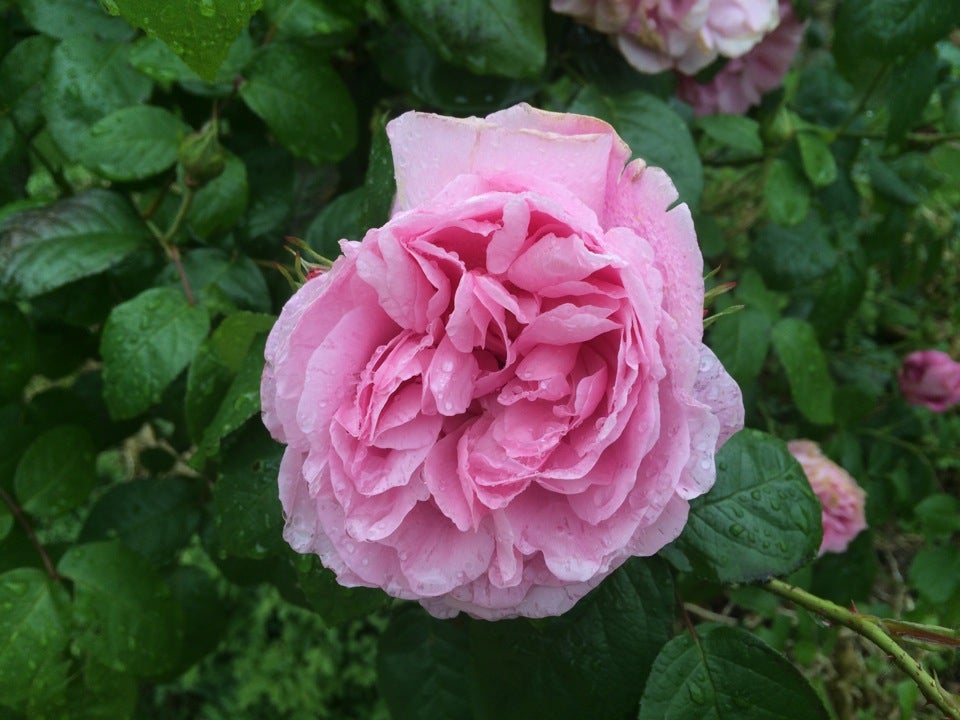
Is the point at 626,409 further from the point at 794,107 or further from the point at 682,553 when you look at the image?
the point at 794,107

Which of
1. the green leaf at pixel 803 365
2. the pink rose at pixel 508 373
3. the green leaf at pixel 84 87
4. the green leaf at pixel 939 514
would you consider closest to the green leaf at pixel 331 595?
the pink rose at pixel 508 373

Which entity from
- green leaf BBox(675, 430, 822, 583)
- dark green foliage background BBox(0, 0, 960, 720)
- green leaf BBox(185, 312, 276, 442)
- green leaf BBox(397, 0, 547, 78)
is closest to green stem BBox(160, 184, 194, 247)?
dark green foliage background BBox(0, 0, 960, 720)

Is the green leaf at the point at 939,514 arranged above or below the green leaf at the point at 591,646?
below

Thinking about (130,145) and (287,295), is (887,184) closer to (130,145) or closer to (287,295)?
(287,295)

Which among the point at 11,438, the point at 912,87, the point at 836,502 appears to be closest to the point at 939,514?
the point at 836,502

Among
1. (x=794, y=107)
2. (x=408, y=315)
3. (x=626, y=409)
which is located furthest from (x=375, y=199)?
(x=794, y=107)

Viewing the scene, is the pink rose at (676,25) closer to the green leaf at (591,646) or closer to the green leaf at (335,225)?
the green leaf at (335,225)
